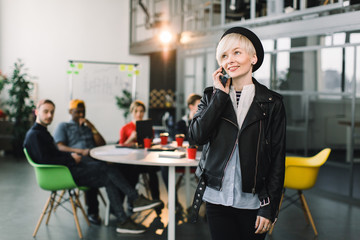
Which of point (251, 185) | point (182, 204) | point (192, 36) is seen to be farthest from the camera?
point (192, 36)

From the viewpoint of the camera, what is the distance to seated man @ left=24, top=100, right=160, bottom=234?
3773mm

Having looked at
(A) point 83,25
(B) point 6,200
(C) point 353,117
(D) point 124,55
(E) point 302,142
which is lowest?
(B) point 6,200

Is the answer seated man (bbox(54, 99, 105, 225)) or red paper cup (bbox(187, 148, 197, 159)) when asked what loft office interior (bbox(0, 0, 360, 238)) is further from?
seated man (bbox(54, 99, 105, 225))

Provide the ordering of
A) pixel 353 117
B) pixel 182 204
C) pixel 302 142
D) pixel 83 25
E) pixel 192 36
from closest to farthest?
pixel 182 204 → pixel 353 117 → pixel 302 142 → pixel 192 36 → pixel 83 25

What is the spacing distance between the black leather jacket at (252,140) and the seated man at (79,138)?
2.86 m

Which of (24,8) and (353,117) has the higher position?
(24,8)

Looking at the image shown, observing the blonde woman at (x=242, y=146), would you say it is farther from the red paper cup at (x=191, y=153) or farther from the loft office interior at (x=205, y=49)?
the loft office interior at (x=205, y=49)

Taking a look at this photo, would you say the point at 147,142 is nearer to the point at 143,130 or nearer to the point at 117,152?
the point at 143,130

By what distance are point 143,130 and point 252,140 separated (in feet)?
8.90

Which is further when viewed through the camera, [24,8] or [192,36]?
[24,8]

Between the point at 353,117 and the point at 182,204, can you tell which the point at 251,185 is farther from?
the point at 353,117

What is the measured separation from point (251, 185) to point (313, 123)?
6.15 m

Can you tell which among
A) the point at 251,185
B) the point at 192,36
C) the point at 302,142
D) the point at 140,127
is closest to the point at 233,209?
the point at 251,185

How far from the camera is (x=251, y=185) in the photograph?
1.65 m
